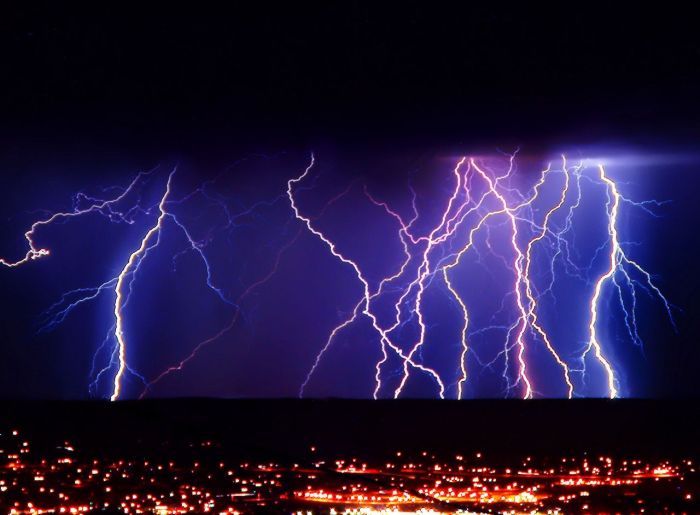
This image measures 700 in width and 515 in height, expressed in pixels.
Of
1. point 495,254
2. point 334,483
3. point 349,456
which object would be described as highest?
point 495,254

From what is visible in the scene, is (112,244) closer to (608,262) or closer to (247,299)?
(247,299)

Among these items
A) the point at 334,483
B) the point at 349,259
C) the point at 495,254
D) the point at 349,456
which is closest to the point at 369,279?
the point at 349,259

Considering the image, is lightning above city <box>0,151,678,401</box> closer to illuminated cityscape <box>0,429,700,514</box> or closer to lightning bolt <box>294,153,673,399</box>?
lightning bolt <box>294,153,673,399</box>

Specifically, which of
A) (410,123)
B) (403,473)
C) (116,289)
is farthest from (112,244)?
(403,473)

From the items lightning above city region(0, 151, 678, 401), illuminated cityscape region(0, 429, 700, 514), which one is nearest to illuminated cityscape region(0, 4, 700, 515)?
lightning above city region(0, 151, 678, 401)

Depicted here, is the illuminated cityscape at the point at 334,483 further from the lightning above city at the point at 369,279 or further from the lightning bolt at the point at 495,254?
the lightning bolt at the point at 495,254

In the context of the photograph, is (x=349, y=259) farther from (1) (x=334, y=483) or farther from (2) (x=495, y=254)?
(1) (x=334, y=483)
